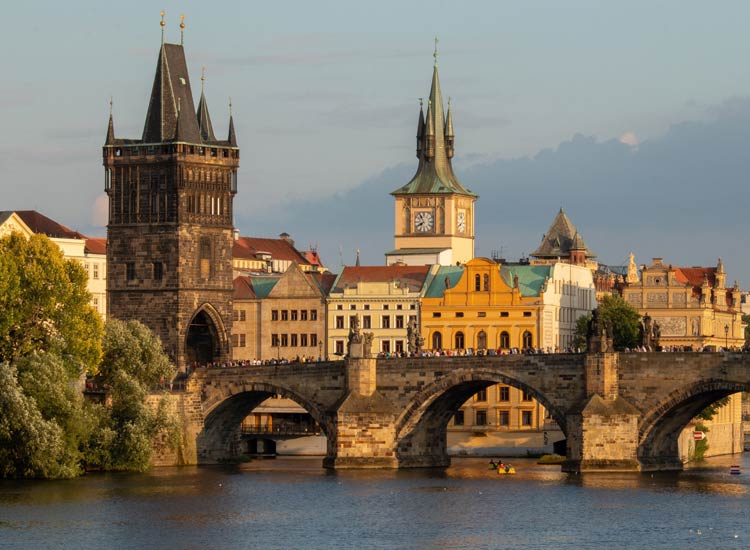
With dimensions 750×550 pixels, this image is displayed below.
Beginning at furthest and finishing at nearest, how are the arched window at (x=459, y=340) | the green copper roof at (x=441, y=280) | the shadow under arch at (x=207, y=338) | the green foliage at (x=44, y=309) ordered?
the green copper roof at (x=441, y=280) < the arched window at (x=459, y=340) < the shadow under arch at (x=207, y=338) < the green foliage at (x=44, y=309)

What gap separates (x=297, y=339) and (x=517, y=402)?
1695 centimetres

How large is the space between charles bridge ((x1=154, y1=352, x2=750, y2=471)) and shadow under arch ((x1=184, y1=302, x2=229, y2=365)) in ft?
34.3

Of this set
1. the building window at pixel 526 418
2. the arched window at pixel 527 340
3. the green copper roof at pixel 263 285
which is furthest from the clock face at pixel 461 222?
the building window at pixel 526 418

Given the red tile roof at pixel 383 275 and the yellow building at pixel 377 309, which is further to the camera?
the red tile roof at pixel 383 275

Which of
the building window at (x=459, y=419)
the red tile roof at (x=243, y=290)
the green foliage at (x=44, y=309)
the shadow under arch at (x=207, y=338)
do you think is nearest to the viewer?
the green foliage at (x=44, y=309)

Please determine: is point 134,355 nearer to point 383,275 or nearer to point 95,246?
point 383,275

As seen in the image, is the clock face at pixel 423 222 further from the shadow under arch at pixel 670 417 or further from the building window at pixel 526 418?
the shadow under arch at pixel 670 417

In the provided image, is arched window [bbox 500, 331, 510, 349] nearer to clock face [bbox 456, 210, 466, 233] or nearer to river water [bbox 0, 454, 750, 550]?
clock face [bbox 456, 210, 466, 233]

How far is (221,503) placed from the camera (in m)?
124

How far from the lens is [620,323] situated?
176 meters

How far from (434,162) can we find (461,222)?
4.88 meters

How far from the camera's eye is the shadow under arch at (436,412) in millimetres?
139125

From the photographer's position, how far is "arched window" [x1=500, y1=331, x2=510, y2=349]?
17338cm

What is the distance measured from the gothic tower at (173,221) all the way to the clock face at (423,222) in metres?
32.5
